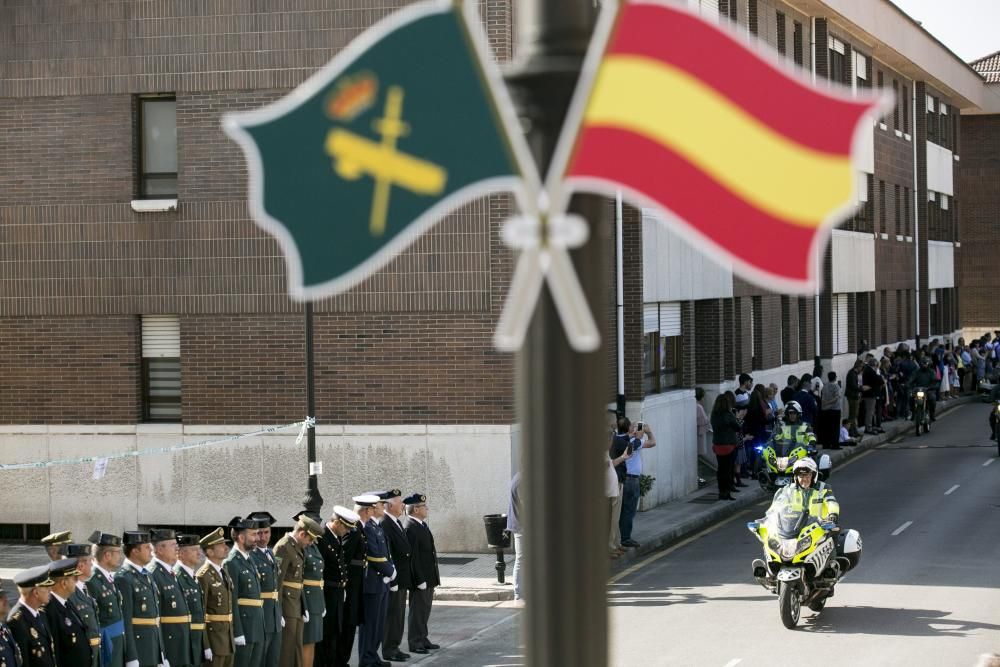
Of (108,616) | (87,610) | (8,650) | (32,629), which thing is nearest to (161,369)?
(108,616)

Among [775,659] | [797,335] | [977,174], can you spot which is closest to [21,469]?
[775,659]

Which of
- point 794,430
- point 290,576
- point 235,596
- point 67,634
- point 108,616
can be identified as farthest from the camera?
point 794,430

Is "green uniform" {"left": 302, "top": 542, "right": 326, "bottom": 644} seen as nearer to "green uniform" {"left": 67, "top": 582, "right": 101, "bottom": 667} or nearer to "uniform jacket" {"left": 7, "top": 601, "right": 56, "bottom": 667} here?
"green uniform" {"left": 67, "top": 582, "right": 101, "bottom": 667}

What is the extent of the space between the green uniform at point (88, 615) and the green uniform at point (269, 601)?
2.12m

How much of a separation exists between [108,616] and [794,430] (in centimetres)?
1540

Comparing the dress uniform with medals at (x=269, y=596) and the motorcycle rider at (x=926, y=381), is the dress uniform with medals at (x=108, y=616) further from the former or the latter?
the motorcycle rider at (x=926, y=381)

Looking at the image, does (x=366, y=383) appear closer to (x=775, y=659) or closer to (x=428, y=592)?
(x=428, y=592)

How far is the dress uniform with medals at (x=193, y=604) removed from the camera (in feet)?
45.1

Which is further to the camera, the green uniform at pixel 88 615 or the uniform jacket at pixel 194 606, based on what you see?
the uniform jacket at pixel 194 606

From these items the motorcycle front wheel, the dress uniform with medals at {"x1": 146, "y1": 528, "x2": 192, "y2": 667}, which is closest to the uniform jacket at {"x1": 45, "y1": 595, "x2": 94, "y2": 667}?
the dress uniform with medals at {"x1": 146, "y1": 528, "x2": 192, "y2": 667}

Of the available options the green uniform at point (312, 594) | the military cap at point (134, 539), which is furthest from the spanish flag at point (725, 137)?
the green uniform at point (312, 594)

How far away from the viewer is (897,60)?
171 ft

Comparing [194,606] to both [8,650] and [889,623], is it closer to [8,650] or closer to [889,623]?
[8,650]

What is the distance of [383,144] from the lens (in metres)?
3.44
